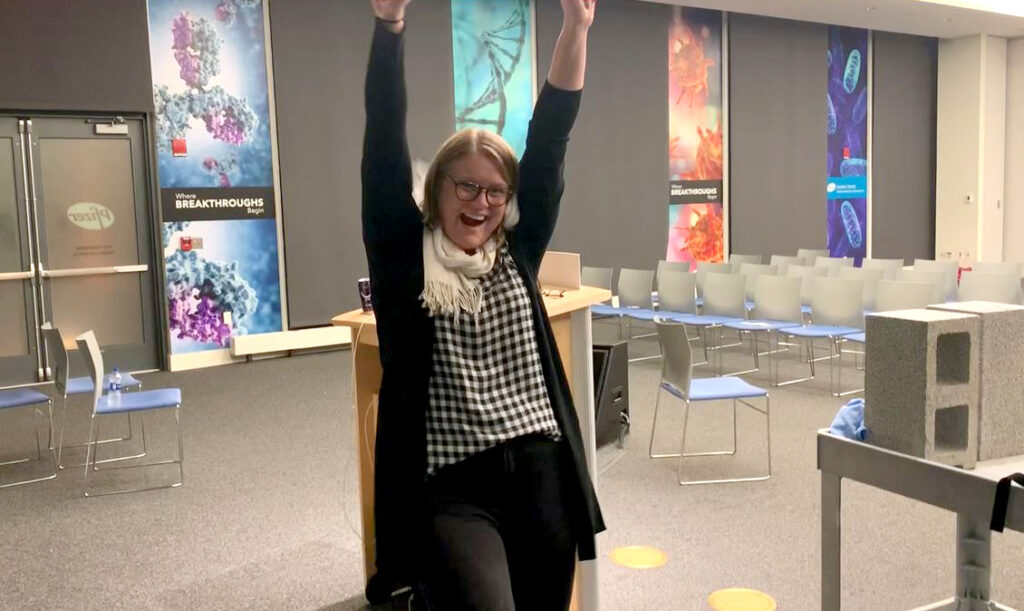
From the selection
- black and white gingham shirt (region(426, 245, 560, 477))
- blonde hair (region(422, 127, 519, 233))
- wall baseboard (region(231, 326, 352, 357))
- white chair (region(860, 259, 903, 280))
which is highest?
blonde hair (region(422, 127, 519, 233))

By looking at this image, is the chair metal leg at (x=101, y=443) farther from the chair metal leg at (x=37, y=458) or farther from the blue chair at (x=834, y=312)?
the blue chair at (x=834, y=312)

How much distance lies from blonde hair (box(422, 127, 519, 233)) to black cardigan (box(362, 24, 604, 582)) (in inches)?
1.5

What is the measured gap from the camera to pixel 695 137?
12.5 m

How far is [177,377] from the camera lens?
8.32m

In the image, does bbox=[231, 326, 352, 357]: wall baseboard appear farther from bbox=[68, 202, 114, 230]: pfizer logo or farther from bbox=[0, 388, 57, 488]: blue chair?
bbox=[0, 388, 57, 488]: blue chair

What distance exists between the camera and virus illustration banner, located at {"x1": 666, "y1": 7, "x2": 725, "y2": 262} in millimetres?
12219

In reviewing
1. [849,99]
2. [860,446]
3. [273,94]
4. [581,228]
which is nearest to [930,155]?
[849,99]

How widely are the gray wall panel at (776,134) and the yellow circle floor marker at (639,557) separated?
9473 millimetres

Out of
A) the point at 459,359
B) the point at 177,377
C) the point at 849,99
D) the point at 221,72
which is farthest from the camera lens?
the point at 849,99

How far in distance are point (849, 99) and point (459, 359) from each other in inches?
549

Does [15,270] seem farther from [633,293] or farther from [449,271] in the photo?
[449,271]

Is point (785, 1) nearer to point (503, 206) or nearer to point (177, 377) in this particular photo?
point (177, 377)

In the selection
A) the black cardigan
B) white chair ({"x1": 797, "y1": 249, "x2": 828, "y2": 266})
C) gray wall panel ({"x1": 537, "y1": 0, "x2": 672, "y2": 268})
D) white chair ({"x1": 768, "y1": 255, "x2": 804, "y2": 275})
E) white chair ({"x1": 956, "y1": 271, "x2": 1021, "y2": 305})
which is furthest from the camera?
gray wall panel ({"x1": 537, "y1": 0, "x2": 672, "y2": 268})

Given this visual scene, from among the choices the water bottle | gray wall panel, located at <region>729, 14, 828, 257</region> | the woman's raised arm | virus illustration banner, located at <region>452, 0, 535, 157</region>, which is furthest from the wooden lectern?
gray wall panel, located at <region>729, 14, 828, 257</region>
